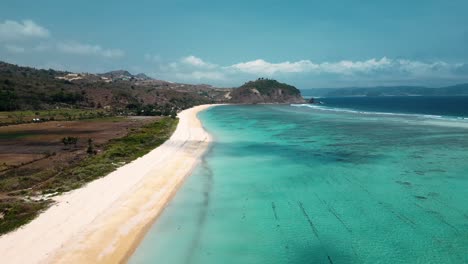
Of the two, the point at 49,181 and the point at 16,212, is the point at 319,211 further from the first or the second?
the point at 49,181

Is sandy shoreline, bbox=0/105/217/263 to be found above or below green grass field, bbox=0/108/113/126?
below

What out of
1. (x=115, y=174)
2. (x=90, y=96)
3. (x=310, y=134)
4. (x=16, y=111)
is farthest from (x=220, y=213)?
(x=90, y=96)

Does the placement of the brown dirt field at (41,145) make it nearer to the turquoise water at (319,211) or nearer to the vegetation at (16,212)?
the vegetation at (16,212)

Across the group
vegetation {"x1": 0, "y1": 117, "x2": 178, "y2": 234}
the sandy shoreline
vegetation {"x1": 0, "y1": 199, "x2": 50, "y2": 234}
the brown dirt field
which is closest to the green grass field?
the brown dirt field

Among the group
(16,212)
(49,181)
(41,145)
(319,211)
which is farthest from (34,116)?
(319,211)

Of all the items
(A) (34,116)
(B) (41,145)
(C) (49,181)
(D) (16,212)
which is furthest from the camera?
(A) (34,116)

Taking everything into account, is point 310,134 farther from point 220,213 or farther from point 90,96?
point 90,96

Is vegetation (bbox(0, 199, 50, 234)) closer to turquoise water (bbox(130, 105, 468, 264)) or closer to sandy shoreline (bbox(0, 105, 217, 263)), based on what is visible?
sandy shoreline (bbox(0, 105, 217, 263))
